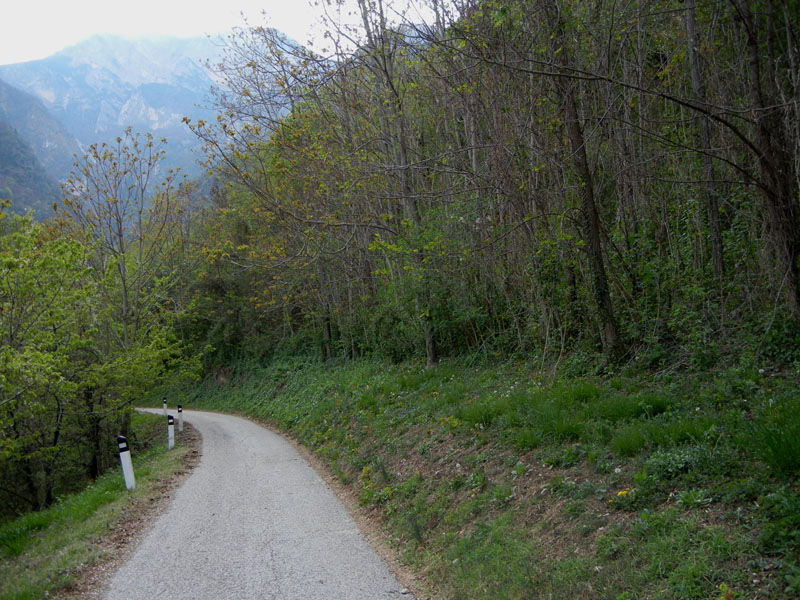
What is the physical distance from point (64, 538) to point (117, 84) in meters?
173

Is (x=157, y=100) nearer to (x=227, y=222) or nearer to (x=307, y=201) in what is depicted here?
(x=227, y=222)

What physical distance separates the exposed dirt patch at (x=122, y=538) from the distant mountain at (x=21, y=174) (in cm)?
6488

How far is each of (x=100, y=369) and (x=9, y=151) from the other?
80505 millimetres

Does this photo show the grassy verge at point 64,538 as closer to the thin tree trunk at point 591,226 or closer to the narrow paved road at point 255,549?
the narrow paved road at point 255,549

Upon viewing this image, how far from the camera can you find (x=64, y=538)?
25.0ft

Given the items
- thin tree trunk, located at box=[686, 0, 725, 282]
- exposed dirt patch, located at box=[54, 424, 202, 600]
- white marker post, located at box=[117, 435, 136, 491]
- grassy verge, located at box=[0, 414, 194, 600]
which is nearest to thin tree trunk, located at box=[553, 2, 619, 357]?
thin tree trunk, located at box=[686, 0, 725, 282]

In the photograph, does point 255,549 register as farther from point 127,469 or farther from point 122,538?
point 127,469

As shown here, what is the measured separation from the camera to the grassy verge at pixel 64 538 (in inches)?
228

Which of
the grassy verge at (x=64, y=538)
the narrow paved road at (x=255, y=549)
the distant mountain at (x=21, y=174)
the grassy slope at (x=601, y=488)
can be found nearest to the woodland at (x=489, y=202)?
the grassy slope at (x=601, y=488)

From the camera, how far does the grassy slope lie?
3.71 metres

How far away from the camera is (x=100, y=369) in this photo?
51.5 ft

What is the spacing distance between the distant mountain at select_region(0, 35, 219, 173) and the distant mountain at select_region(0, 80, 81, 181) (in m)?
8.96

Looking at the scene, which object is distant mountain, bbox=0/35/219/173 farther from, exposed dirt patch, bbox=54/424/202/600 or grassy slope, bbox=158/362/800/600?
grassy slope, bbox=158/362/800/600

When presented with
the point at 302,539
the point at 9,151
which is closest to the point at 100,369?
the point at 302,539
